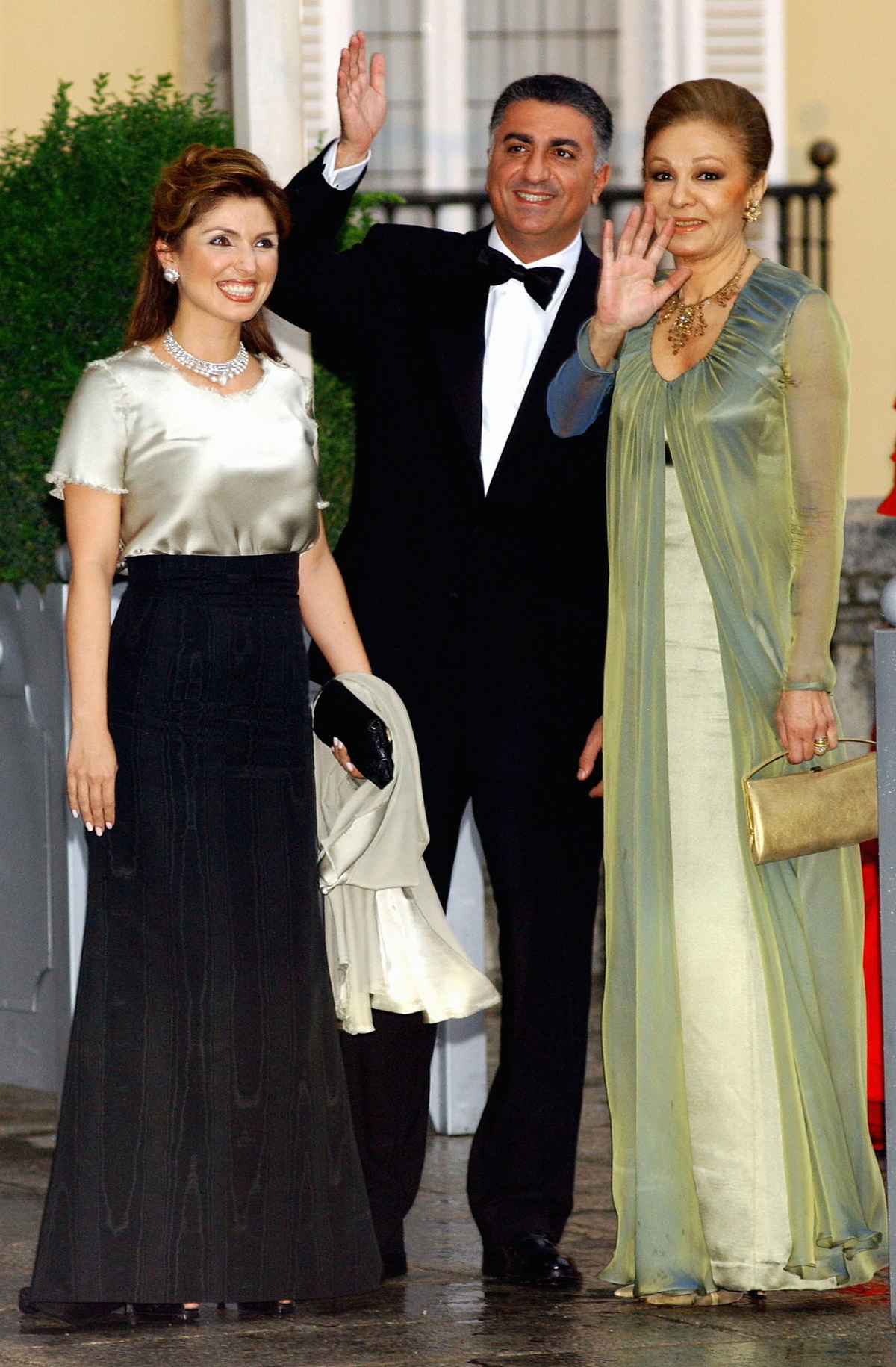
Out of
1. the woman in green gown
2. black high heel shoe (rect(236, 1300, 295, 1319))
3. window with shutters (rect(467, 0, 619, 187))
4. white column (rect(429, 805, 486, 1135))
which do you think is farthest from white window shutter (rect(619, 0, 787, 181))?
black high heel shoe (rect(236, 1300, 295, 1319))

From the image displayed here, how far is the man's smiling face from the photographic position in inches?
167

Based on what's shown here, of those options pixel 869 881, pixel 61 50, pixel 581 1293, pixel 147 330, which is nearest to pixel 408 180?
pixel 61 50

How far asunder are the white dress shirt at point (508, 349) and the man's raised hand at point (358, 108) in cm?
36

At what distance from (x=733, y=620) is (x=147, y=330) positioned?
1159mm

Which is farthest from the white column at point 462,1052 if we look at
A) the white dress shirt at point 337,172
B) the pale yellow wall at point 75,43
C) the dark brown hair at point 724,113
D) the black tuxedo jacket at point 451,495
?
the pale yellow wall at point 75,43

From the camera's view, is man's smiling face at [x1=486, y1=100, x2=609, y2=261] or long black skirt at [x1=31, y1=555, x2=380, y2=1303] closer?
long black skirt at [x1=31, y1=555, x2=380, y2=1303]

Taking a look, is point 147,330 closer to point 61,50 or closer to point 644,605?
point 644,605

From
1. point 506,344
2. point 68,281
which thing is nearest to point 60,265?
point 68,281

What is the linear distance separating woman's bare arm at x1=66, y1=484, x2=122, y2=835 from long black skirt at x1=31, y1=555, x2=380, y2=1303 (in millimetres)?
63

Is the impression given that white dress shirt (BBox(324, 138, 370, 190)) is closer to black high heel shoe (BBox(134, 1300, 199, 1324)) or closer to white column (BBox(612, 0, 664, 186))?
black high heel shoe (BBox(134, 1300, 199, 1324))

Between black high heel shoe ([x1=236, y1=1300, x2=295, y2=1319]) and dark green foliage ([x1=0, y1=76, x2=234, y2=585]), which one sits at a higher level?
dark green foliage ([x1=0, y1=76, x2=234, y2=585])

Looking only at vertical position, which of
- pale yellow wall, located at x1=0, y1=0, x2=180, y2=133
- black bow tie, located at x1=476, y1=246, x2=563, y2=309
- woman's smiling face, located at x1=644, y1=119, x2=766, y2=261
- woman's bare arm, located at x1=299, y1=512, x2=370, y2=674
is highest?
pale yellow wall, located at x1=0, y1=0, x2=180, y2=133

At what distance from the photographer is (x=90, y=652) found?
3.80 meters

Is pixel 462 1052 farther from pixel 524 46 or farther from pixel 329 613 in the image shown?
pixel 524 46
